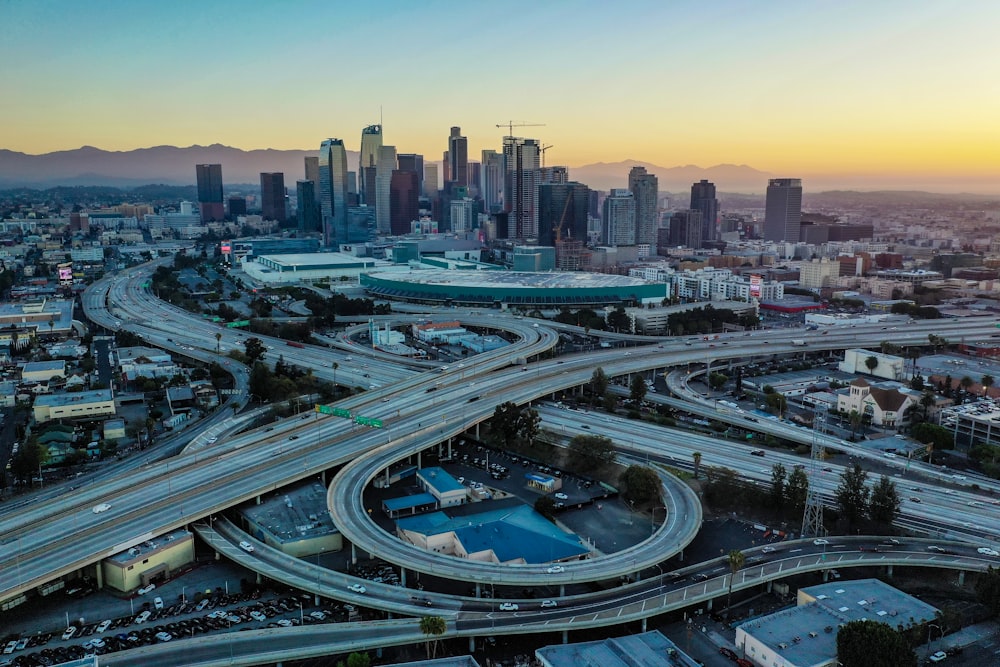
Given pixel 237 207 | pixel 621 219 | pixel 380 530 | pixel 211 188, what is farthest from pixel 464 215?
pixel 380 530

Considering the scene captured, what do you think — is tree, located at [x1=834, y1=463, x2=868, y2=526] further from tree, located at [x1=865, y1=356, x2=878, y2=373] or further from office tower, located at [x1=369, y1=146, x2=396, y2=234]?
office tower, located at [x1=369, y1=146, x2=396, y2=234]

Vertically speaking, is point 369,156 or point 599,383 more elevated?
point 369,156

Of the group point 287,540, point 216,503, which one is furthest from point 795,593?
point 216,503

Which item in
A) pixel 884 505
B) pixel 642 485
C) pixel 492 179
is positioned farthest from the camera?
pixel 492 179

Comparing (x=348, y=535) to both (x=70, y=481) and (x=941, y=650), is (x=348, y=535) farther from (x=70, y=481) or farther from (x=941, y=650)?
(x=941, y=650)

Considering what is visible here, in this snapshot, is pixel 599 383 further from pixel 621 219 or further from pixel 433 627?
pixel 621 219

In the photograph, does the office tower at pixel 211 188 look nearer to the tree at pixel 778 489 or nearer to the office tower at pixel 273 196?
the office tower at pixel 273 196

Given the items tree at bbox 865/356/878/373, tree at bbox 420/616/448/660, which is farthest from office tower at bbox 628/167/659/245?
tree at bbox 420/616/448/660
